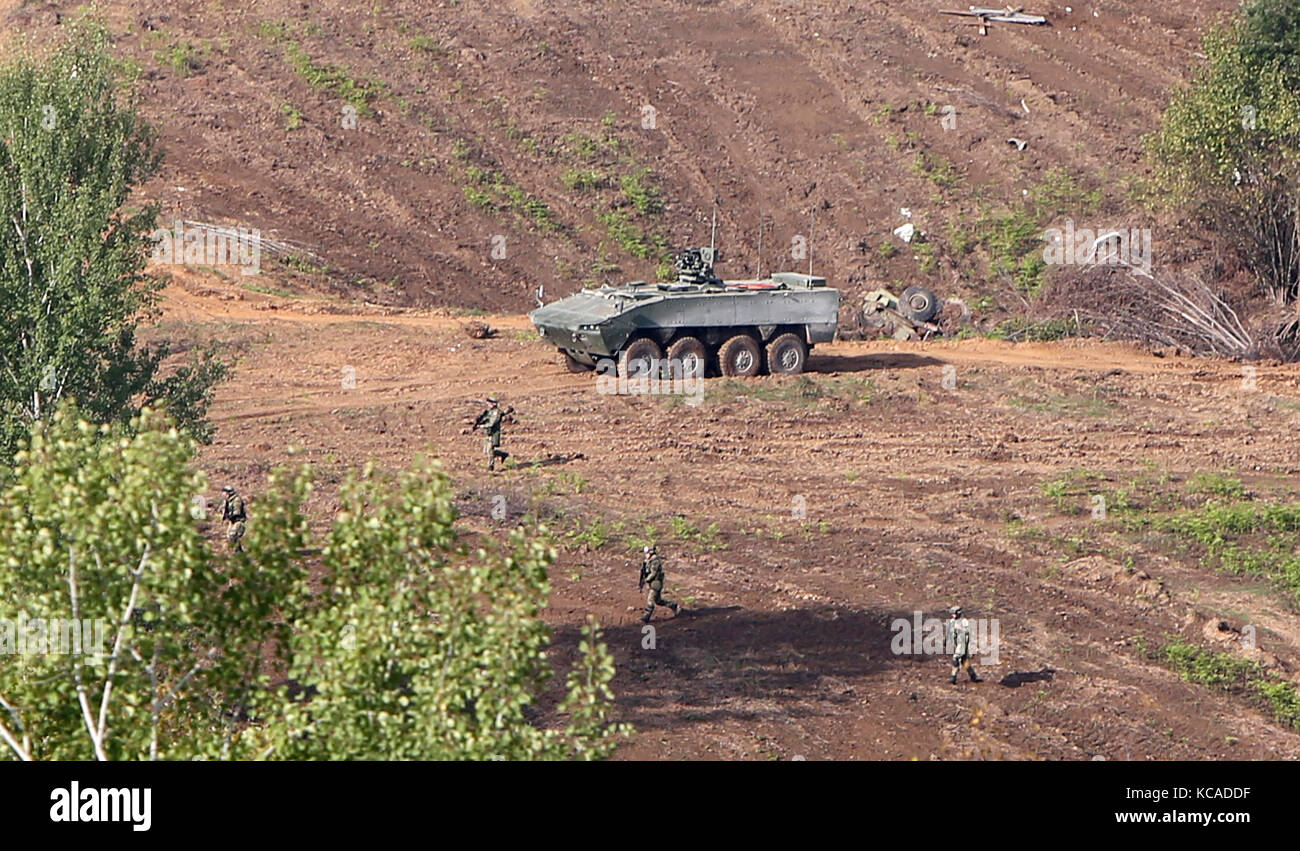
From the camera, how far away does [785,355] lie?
28766 mm

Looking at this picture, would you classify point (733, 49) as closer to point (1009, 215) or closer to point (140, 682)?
point (1009, 215)

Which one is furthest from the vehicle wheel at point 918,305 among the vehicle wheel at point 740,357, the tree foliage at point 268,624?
the tree foliage at point 268,624

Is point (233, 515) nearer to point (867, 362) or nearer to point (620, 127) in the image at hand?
point (867, 362)

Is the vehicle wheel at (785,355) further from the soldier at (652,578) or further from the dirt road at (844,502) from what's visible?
the soldier at (652,578)

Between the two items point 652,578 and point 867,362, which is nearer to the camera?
point 652,578

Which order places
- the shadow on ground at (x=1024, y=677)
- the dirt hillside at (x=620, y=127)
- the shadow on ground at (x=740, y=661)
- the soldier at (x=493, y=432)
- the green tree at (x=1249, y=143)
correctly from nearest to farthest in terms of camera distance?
the shadow on ground at (x=740, y=661), the shadow on ground at (x=1024, y=677), the soldier at (x=493, y=432), the green tree at (x=1249, y=143), the dirt hillside at (x=620, y=127)

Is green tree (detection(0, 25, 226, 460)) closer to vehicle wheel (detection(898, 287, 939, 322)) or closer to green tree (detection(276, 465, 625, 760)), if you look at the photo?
green tree (detection(276, 465, 625, 760))

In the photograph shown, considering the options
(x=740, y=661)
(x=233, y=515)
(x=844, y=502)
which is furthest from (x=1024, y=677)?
(x=233, y=515)

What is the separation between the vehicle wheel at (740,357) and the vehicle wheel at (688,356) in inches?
17.2

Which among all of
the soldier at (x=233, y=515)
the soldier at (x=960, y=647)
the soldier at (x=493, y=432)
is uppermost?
the soldier at (x=493, y=432)

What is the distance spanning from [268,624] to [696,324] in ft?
58.6

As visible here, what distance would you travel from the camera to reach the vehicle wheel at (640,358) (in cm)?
2752

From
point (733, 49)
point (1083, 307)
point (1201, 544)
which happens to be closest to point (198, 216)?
point (733, 49)

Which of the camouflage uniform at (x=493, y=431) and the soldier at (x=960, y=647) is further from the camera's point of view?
the camouflage uniform at (x=493, y=431)
